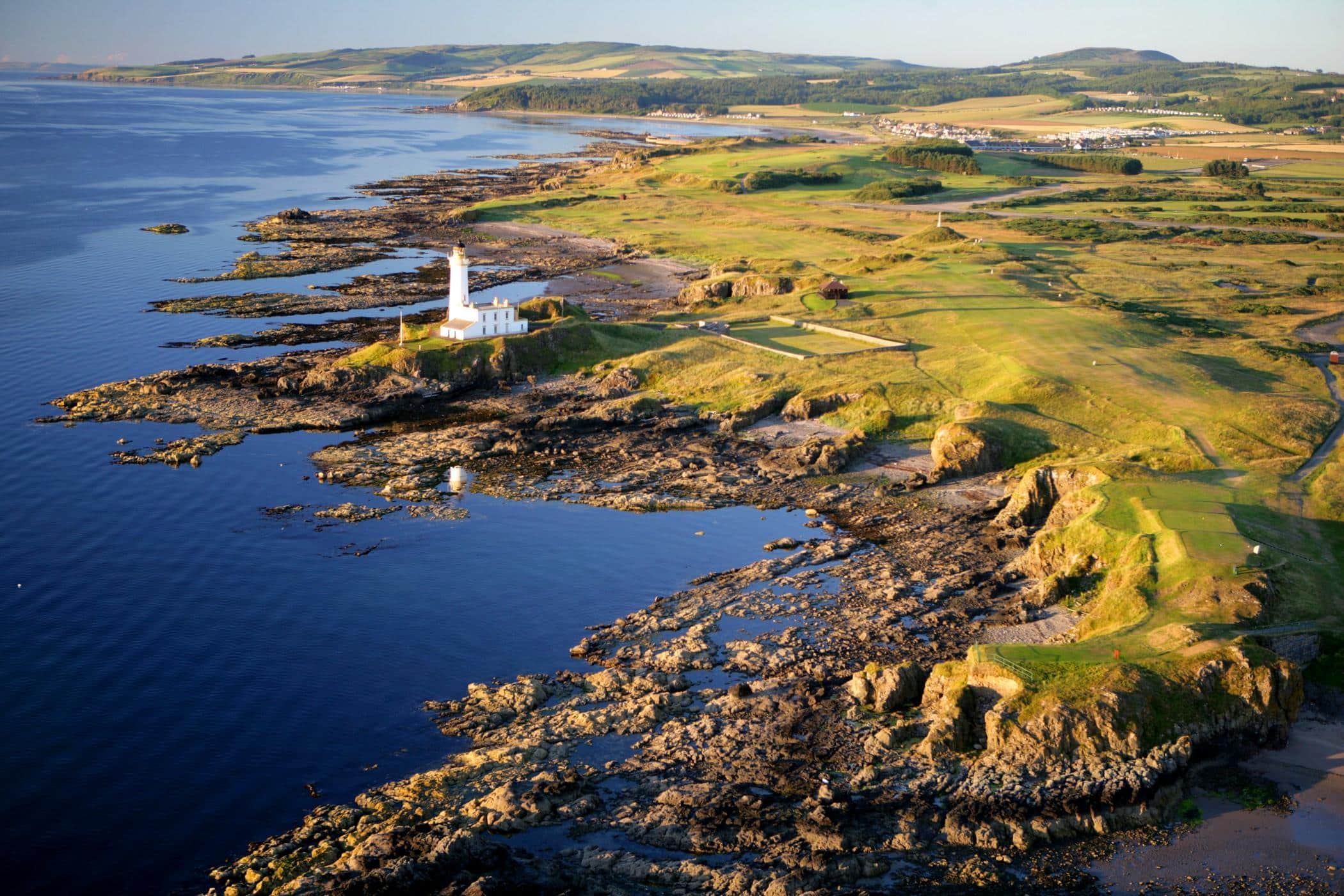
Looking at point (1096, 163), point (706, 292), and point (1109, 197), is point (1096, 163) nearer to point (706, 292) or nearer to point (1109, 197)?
point (1109, 197)

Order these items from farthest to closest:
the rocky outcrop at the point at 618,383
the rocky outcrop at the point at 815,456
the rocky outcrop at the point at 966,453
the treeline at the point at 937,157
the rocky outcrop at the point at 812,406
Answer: the treeline at the point at 937,157 < the rocky outcrop at the point at 618,383 < the rocky outcrop at the point at 812,406 < the rocky outcrop at the point at 815,456 < the rocky outcrop at the point at 966,453

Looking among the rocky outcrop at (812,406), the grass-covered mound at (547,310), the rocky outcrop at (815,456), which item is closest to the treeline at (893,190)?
the grass-covered mound at (547,310)

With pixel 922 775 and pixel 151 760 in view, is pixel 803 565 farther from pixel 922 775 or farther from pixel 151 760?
pixel 151 760

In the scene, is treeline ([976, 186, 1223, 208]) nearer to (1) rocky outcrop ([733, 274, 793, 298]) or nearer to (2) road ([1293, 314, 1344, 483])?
(1) rocky outcrop ([733, 274, 793, 298])

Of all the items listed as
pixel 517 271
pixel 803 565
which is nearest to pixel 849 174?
pixel 517 271

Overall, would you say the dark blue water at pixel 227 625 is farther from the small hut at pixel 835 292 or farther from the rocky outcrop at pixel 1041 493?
the small hut at pixel 835 292
